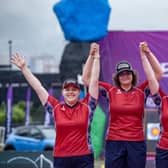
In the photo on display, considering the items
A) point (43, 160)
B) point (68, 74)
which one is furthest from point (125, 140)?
point (68, 74)

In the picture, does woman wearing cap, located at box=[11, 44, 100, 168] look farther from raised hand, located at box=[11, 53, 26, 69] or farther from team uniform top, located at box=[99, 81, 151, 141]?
raised hand, located at box=[11, 53, 26, 69]

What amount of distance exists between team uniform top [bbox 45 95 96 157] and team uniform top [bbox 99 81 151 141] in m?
0.23

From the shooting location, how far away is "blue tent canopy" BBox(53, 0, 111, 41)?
6.95 m

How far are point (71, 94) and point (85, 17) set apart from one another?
9.99 feet

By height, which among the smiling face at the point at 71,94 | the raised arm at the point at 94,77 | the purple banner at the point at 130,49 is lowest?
the smiling face at the point at 71,94

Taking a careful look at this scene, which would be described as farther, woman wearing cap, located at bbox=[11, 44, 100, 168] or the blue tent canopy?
the blue tent canopy

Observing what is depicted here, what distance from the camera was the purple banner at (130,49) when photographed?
691 centimetres

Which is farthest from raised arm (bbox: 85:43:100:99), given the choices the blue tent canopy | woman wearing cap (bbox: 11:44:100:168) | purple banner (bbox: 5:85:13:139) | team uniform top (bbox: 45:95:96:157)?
purple banner (bbox: 5:85:13:139)

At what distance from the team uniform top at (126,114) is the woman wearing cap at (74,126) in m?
0.19

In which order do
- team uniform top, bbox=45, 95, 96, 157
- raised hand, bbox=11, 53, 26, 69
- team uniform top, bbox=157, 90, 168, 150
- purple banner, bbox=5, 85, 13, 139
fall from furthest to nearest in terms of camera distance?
purple banner, bbox=5, 85, 13, 139 < raised hand, bbox=11, 53, 26, 69 < team uniform top, bbox=157, 90, 168, 150 < team uniform top, bbox=45, 95, 96, 157

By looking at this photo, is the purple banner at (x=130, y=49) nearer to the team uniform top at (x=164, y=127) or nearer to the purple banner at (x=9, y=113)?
the team uniform top at (x=164, y=127)

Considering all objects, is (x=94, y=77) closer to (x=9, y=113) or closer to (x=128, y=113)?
(x=128, y=113)

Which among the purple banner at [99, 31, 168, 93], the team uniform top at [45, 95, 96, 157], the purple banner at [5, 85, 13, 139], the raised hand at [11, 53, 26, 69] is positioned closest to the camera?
the team uniform top at [45, 95, 96, 157]

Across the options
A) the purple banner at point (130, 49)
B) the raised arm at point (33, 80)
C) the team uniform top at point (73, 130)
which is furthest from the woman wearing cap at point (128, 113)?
the purple banner at point (130, 49)
